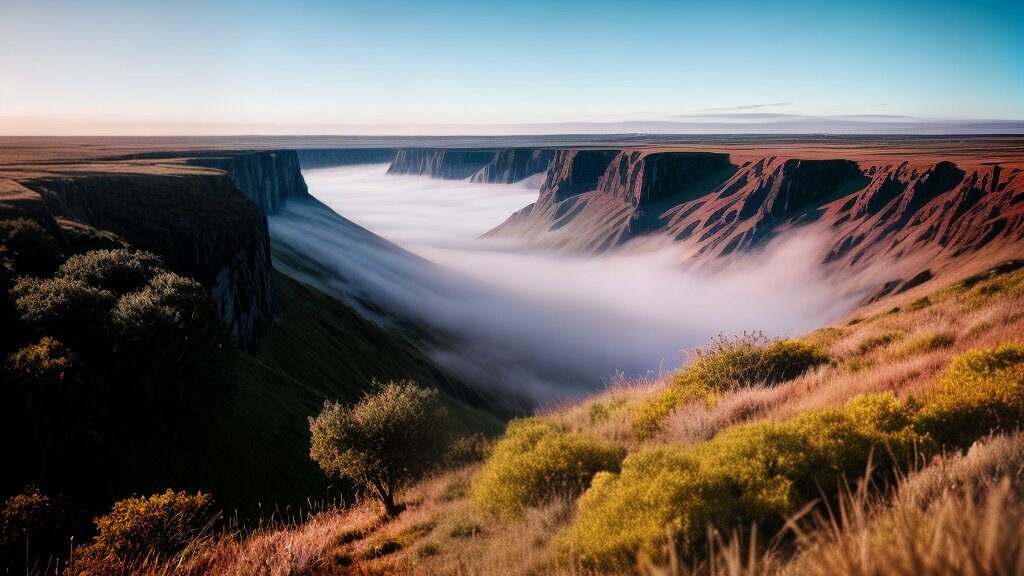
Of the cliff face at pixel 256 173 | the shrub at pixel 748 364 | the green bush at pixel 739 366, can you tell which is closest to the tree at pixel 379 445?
the green bush at pixel 739 366

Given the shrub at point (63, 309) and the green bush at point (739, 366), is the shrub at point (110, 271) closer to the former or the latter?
the shrub at point (63, 309)

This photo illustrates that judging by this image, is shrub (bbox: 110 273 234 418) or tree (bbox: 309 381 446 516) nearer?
tree (bbox: 309 381 446 516)

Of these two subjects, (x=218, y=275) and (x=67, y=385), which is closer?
(x=67, y=385)

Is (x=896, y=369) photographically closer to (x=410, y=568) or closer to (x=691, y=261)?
(x=410, y=568)

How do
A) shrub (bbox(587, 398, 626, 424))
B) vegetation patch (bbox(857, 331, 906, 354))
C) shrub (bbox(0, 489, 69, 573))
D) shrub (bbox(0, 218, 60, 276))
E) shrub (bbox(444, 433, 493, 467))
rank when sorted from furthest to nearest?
shrub (bbox(0, 218, 60, 276)), shrub (bbox(444, 433, 493, 467)), vegetation patch (bbox(857, 331, 906, 354)), shrub (bbox(587, 398, 626, 424)), shrub (bbox(0, 489, 69, 573))

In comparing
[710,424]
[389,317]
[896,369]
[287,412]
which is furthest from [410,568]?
[389,317]

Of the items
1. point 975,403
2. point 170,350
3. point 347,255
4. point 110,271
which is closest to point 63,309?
point 170,350

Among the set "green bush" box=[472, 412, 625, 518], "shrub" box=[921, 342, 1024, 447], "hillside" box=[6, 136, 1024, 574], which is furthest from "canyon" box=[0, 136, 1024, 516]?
"shrub" box=[921, 342, 1024, 447]

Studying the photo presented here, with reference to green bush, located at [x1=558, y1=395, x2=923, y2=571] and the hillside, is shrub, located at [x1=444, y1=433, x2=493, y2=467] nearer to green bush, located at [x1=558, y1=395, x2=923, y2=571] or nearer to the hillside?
the hillside
